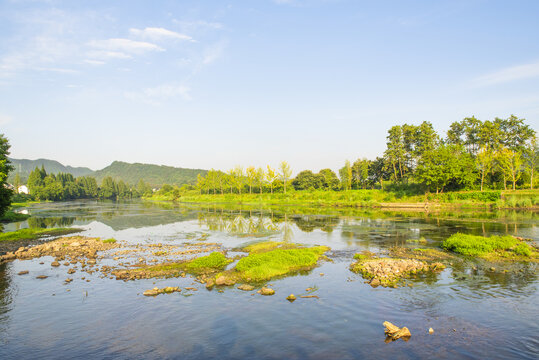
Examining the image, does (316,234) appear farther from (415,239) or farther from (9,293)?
(9,293)

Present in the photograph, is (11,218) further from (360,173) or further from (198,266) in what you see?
(360,173)

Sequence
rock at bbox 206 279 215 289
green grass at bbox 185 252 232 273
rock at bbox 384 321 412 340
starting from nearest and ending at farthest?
rock at bbox 384 321 412 340
rock at bbox 206 279 215 289
green grass at bbox 185 252 232 273

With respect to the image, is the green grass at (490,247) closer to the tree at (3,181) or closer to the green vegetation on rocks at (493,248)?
the green vegetation on rocks at (493,248)

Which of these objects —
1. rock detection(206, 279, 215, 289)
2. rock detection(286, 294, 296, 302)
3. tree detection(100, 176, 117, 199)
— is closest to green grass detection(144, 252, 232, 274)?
rock detection(206, 279, 215, 289)

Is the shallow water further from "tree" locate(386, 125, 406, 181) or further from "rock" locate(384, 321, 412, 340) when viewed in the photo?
"tree" locate(386, 125, 406, 181)

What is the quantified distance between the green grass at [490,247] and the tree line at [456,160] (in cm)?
4643

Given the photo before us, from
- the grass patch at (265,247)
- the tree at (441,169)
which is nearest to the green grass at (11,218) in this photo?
the grass patch at (265,247)

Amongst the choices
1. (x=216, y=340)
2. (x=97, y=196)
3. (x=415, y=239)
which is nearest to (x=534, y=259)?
(x=415, y=239)

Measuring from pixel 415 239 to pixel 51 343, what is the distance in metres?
30.9

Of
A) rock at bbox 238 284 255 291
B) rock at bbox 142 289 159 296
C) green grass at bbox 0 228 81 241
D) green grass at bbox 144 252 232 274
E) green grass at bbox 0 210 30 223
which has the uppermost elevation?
green grass at bbox 0 210 30 223

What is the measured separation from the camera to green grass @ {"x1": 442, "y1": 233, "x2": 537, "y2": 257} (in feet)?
75.6

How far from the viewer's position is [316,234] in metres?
37.2

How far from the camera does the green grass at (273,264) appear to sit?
19.4m

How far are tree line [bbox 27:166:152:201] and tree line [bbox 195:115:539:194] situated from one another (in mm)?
101552
